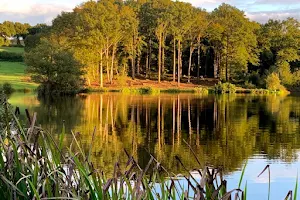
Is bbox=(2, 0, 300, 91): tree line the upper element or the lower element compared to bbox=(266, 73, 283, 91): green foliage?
upper

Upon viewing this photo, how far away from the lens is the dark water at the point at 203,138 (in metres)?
10.8

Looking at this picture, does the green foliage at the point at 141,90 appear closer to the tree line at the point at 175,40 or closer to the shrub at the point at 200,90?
the tree line at the point at 175,40

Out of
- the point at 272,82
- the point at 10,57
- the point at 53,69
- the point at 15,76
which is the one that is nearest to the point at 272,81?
the point at 272,82

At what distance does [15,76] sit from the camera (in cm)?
5338

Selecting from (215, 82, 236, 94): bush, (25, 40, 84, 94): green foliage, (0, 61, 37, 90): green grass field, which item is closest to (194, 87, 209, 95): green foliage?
(215, 82, 236, 94): bush

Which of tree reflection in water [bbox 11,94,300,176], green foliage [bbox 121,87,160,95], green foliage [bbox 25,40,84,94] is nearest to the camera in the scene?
tree reflection in water [bbox 11,94,300,176]

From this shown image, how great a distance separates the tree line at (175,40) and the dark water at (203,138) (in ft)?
73.0

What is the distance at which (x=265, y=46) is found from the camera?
5944 cm

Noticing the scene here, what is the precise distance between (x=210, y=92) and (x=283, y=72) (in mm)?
10665

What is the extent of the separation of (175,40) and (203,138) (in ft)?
139

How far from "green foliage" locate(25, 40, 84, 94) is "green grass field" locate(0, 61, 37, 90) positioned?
6.70 meters

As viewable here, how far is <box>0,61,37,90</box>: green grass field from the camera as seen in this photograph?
157ft

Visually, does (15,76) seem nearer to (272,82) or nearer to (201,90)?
(201,90)

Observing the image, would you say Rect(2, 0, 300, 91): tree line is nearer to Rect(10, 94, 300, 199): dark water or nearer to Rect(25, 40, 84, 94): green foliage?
Rect(25, 40, 84, 94): green foliage
